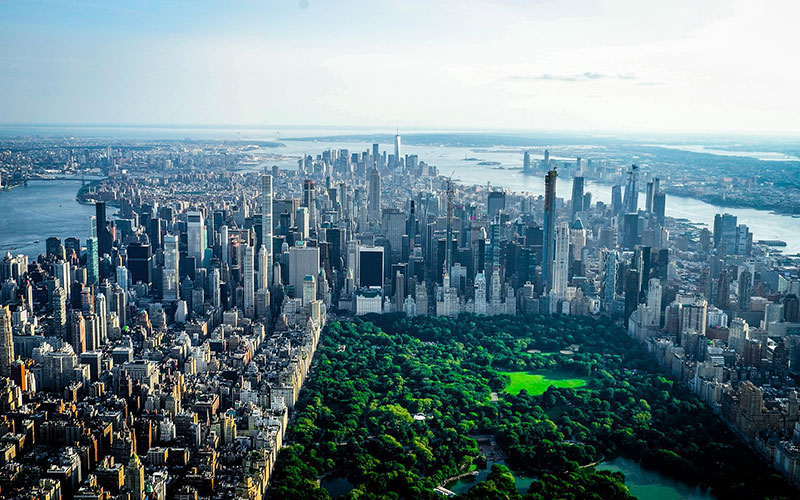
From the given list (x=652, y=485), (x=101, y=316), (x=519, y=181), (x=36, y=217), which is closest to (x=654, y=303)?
(x=652, y=485)

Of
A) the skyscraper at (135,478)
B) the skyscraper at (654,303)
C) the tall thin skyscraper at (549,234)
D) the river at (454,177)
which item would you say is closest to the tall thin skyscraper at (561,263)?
the tall thin skyscraper at (549,234)

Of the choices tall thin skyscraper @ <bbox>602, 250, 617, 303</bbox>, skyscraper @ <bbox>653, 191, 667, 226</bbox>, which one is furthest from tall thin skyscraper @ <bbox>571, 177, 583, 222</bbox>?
tall thin skyscraper @ <bbox>602, 250, 617, 303</bbox>

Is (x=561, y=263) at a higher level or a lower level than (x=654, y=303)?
higher

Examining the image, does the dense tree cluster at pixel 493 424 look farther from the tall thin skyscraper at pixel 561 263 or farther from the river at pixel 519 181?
the river at pixel 519 181

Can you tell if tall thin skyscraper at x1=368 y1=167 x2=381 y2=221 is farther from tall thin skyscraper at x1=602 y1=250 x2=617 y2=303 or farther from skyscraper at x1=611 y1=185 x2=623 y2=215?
tall thin skyscraper at x1=602 y1=250 x2=617 y2=303

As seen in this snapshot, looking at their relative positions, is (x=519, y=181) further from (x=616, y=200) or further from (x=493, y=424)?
(x=493, y=424)
